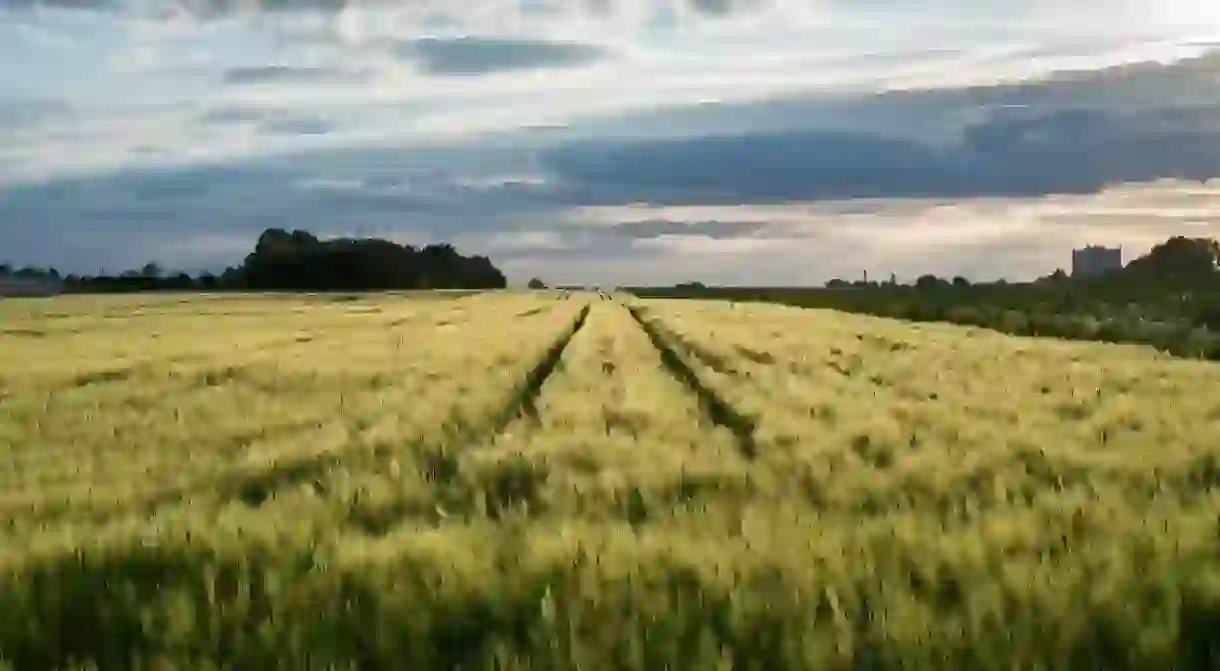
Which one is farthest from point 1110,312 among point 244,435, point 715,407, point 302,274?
point 302,274

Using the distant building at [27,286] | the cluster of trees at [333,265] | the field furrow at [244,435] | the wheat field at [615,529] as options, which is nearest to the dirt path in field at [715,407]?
the wheat field at [615,529]

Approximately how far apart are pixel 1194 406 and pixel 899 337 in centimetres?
1635

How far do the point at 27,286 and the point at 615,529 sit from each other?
95609mm

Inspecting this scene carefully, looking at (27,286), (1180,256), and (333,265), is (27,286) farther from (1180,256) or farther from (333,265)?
(1180,256)

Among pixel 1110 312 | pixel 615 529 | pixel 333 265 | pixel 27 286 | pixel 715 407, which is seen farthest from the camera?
pixel 333 265

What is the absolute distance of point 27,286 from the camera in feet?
295

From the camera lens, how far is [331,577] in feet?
14.3

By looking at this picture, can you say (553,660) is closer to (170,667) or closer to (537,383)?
(170,667)

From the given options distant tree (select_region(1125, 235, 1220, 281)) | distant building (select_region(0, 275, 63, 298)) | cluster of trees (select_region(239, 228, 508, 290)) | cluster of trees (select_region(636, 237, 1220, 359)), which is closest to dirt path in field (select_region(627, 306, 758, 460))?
cluster of trees (select_region(636, 237, 1220, 359))

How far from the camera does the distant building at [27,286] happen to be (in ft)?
264

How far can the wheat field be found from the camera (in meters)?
3.70

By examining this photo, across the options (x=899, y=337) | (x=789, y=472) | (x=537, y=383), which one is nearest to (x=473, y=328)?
(x=899, y=337)

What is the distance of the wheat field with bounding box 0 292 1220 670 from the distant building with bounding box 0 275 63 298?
Result: 74.6m

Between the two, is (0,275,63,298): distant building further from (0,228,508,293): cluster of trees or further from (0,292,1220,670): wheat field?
(0,292,1220,670): wheat field
